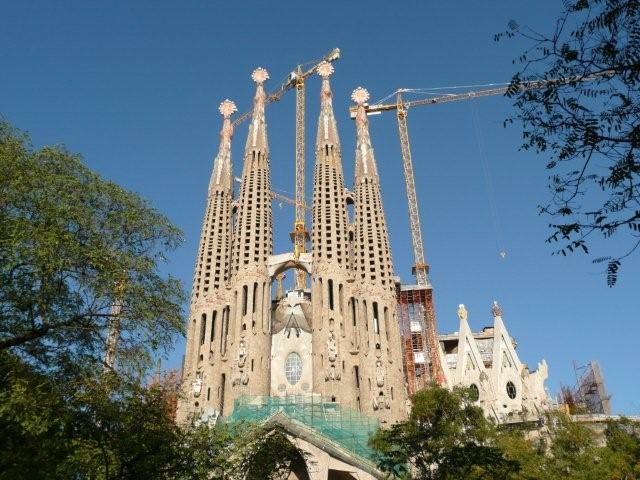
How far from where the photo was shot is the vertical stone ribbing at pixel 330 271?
38750 mm

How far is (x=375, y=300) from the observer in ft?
140

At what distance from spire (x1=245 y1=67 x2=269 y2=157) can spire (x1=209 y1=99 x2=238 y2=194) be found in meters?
2.28

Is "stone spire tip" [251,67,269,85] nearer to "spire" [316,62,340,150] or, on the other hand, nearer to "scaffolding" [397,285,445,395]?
"spire" [316,62,340,150]

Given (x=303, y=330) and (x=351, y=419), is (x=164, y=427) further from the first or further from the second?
(x=303, y=330)

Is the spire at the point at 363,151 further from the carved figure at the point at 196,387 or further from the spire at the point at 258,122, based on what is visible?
the carved figure at the point at 196,387

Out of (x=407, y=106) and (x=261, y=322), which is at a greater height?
(x=407, y=106)

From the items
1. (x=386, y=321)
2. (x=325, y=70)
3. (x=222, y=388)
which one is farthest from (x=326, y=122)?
(x=222, y=388)

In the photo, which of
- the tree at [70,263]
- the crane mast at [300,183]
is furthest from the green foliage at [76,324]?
the crane mast at [300,183]

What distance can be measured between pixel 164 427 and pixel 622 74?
36.2ft

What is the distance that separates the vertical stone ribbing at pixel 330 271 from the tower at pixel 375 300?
3.59 feet

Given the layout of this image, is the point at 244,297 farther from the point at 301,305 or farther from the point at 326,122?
the point at 326,122

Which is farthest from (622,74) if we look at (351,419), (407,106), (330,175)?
(407,106)

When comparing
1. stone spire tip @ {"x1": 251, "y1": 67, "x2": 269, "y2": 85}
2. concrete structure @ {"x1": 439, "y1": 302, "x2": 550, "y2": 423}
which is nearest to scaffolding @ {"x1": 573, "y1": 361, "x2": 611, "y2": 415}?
concrete structure @ {"x1": 439, "y1": 302, "x2": 550, "y2": 423}

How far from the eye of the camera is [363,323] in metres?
41.7
